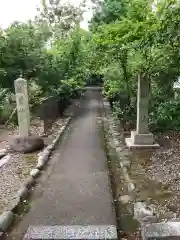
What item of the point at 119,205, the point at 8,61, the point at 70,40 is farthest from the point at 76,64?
the point at 119,205

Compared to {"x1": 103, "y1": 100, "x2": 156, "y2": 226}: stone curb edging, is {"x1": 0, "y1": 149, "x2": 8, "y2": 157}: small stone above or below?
above

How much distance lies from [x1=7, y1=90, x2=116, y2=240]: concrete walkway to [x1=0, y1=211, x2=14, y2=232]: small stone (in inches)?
5.7

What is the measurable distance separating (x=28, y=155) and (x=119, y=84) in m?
4.77

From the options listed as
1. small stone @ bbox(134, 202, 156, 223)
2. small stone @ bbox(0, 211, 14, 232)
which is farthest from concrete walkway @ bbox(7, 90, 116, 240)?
small stone @ bbox(134, 202, 156, 223)

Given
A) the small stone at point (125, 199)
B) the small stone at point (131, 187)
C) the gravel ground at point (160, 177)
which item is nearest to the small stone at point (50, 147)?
the gravel ground at point (160, 177)

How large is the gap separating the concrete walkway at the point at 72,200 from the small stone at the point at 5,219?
14cm

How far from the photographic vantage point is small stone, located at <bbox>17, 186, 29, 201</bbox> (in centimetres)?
562

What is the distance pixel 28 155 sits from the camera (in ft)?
28.2

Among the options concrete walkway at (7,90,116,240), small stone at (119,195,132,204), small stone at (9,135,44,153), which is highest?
small stone at (9,135,44,153)

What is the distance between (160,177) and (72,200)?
6.83ft

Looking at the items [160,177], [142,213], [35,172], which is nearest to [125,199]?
[142,213]

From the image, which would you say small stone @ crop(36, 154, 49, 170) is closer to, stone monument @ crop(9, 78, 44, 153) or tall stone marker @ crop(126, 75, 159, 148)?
stone monument @ crop(9, 78, 44, 153)

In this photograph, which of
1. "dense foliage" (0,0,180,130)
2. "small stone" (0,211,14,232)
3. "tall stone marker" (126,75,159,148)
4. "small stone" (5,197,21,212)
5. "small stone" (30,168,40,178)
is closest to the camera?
"small stone" (0,211,14,232)

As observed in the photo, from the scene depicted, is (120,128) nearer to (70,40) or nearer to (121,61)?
(121,61)
